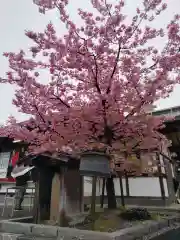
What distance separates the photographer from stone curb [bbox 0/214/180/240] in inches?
122

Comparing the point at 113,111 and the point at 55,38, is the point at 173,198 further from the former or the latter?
the point at 55,38

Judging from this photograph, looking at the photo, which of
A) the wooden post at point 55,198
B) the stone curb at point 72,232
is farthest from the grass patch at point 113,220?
the wooden post at point 55,198

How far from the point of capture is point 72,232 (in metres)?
3.33

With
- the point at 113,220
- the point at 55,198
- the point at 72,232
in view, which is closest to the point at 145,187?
the point at 113,220

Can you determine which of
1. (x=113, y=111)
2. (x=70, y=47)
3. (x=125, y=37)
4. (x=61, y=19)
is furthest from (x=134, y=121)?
(x=61, y=19)

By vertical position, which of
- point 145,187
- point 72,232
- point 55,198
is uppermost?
point 145,187

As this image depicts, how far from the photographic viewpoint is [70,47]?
4.45 meters

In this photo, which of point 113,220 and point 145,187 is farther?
point 145,187

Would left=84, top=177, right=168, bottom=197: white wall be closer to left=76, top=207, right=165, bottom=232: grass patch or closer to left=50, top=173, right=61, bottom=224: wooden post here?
left=76, top=207, right=165, bottom=232: grass patch

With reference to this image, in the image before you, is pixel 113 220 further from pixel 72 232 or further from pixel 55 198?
pixel 55 198

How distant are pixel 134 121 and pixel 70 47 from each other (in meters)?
2.04

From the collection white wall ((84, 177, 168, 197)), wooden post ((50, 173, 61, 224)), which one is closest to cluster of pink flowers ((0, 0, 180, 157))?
wooden post ((50, 173, 61, 224))

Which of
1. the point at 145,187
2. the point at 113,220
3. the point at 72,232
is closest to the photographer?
the point at 72,232

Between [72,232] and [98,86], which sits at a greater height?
[98,86]
